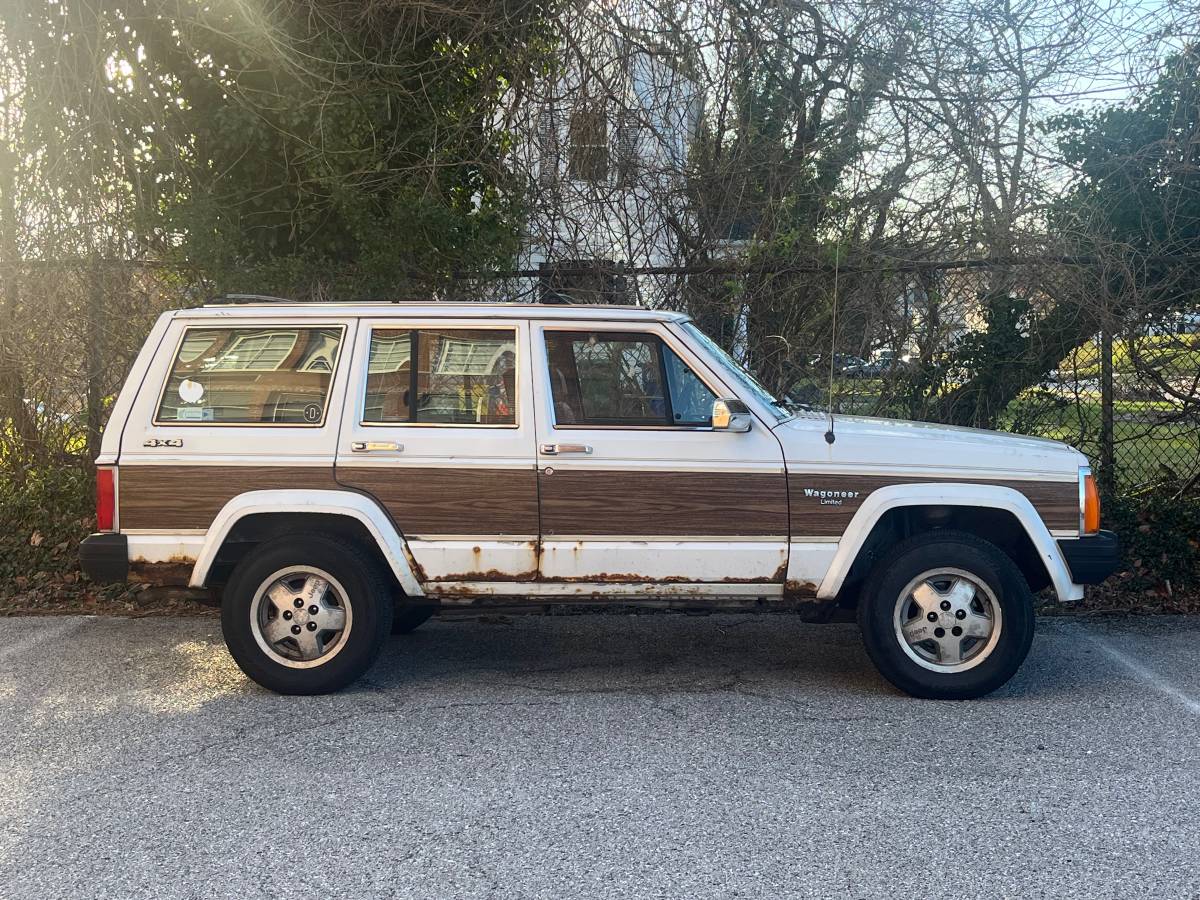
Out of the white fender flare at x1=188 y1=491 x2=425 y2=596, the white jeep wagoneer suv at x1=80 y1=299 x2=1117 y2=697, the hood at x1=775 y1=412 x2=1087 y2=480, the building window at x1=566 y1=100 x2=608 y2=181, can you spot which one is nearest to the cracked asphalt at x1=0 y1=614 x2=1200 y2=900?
the white jeep wagoneer suv at x1=80 y1=299 x2=1117 y2=697

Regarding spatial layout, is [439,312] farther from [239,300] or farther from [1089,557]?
Answer: [1089,557]

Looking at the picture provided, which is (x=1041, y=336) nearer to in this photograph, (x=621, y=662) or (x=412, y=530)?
(x=621, y=662)

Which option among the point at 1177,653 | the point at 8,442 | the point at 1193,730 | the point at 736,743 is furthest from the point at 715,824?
the point at 8,442

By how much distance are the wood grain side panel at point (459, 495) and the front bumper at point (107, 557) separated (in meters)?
1.15

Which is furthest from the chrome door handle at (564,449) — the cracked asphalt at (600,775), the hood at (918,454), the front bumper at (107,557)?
the front bumper at (107,557)

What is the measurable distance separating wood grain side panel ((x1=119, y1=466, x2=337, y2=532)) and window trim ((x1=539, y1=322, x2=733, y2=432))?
3.83 ft

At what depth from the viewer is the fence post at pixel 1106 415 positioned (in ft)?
26.4

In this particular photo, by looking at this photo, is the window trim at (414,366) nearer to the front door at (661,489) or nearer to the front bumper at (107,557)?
the front door at (661,489)

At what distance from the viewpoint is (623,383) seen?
5605 millimetres

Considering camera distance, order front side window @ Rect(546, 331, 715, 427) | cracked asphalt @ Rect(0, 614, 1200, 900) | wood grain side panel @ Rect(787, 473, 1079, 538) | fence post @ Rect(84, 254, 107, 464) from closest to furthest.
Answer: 1. cracked asphalt @ Rect(0, 614, 1200, 900)
2. wood grain side panel @ Rect(787, 473, 1079, 538)
3. front side window @ Rect(546, 331, 715, 427)
4. fence post @ Rect(84, 254, 107, 464)

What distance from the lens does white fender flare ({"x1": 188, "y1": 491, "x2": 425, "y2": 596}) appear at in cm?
537

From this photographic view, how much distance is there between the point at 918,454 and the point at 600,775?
2.23m

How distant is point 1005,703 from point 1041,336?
3.83 meters

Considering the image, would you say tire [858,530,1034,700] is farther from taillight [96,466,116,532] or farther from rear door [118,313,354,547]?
taillight [96,466,116,532]
